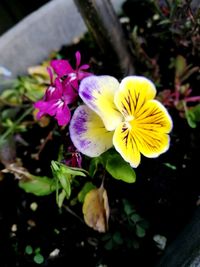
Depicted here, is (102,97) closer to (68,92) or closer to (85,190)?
(68,92)

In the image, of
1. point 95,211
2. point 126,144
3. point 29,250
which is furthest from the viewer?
point 29,250

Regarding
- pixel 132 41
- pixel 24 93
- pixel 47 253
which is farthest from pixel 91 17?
pixel 47 253

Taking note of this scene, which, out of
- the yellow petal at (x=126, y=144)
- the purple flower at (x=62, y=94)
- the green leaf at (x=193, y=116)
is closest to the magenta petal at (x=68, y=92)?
the purple flower at (x=62, y=94)

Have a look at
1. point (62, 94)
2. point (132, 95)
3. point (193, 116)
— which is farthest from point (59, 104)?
point (193, 116)

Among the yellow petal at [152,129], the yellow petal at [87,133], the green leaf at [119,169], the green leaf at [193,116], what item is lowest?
the green leaf at [193,116]

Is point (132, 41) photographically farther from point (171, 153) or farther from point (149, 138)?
point (149, 138)

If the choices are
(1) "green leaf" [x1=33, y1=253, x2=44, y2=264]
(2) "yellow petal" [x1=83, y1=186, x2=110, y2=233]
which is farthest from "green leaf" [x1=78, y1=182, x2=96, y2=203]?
(1) "green leaf" [x1=33, y1=253, x2=44, y2=264]

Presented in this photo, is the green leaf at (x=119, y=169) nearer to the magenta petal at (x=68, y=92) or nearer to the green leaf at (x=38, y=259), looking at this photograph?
the magenta petal at (x=68, y=92)
